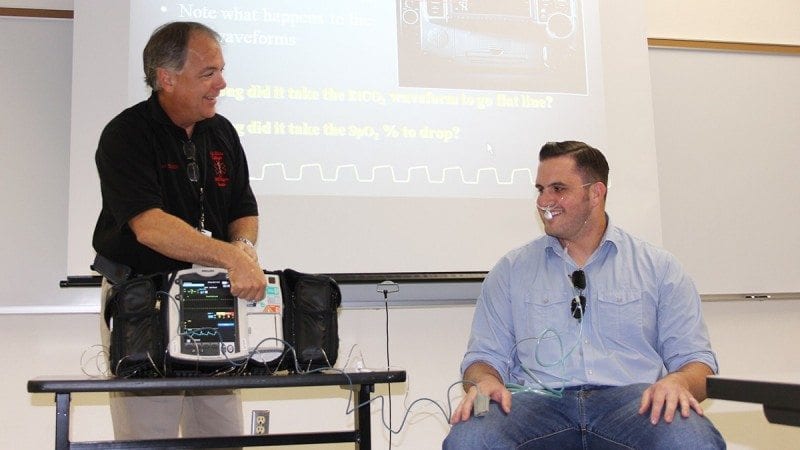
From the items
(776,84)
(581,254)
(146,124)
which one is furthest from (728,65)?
(146,124)

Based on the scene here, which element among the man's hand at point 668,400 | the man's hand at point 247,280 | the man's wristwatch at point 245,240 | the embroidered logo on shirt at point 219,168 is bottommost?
the man's hand at point 668,400

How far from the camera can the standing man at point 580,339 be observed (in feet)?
7.11

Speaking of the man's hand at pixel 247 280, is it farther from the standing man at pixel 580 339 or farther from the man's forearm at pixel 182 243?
the standing man at pixel 580 339

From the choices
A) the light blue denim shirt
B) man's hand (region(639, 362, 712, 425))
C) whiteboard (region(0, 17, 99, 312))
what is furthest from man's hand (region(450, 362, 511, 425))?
whiteboard (region(0, 17, 99, 312))

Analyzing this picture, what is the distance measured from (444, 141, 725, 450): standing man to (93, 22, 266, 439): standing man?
0.77 m

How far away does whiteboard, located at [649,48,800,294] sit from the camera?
169 inches

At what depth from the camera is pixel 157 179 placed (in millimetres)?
2520

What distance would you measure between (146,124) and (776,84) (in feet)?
11.3

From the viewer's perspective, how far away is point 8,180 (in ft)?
12.2

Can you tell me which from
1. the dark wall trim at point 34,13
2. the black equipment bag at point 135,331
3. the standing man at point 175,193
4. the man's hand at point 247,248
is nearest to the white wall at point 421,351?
the dark wall trim at point 34,13

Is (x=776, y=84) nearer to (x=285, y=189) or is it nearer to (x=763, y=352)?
(x=763, y=352)

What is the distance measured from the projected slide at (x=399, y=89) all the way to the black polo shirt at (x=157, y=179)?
0.91 m

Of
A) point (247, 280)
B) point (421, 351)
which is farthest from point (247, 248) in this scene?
point (421, 351)

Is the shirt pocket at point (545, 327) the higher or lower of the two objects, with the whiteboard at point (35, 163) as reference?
lower
